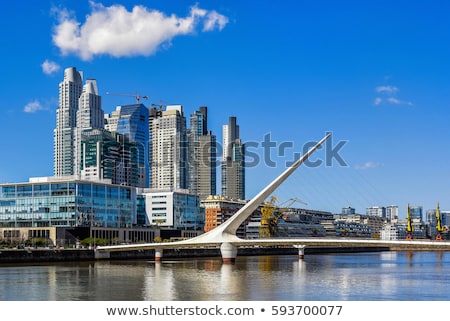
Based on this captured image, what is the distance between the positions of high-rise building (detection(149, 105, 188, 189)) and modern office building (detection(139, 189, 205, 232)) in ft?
169

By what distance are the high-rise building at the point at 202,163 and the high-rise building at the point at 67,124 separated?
2020 cm

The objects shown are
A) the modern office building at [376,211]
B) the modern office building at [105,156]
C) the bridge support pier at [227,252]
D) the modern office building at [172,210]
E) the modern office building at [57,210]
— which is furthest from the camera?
the modern office building at [376,211]

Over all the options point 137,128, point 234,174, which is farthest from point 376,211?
point 137,128

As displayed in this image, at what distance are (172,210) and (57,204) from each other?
15294 millimetres

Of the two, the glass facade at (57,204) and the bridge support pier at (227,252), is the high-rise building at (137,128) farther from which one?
the bridge support pier at (227,252)

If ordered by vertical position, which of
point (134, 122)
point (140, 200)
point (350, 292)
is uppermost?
point (134, 122)

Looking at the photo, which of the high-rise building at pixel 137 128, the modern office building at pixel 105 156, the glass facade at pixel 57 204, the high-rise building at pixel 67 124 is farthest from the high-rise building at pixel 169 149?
the glass facade at pixel 57 204

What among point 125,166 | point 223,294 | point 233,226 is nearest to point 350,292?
point 223,294

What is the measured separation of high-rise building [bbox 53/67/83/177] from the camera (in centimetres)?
11688

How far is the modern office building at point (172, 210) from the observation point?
65.6 metres

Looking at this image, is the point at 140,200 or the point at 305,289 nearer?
the point at 305,289
